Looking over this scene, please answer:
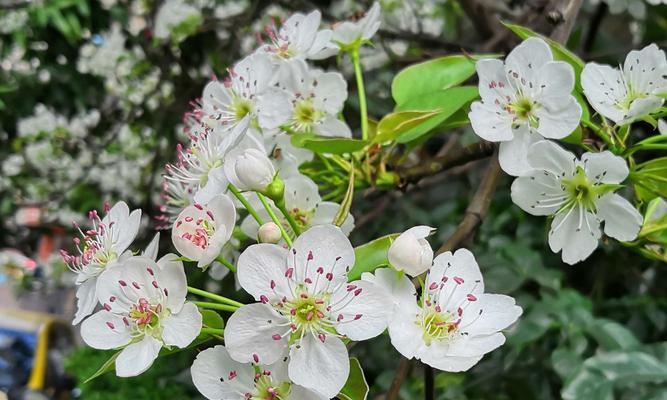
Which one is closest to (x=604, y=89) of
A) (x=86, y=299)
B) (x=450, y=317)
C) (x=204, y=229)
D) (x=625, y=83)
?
(x=625, y=83)

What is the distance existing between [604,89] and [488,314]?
0.75ft

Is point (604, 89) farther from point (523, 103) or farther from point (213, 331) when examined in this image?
point (213, 331)

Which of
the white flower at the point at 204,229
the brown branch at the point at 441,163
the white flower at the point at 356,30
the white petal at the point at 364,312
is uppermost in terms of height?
the white flower at the point at 204,229

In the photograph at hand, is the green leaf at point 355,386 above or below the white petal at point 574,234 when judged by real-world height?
above

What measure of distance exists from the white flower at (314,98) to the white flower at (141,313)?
0.86 feet

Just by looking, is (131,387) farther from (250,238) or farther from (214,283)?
(250,238)

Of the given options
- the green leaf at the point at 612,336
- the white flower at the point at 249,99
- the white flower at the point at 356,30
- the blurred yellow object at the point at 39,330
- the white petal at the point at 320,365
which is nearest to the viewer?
the white petal at the point at 320,365

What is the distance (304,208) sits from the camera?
26.8 inches

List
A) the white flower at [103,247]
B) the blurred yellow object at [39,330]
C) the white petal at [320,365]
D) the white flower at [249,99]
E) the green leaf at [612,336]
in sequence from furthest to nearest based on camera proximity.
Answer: the blurred yellow object at [39,330] → the green leaf at [612,336] → the white flower at [249,99] → the white flower at [103,247] → the white petal at [320,365]

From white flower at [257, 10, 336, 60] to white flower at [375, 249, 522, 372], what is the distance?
0.33 meters

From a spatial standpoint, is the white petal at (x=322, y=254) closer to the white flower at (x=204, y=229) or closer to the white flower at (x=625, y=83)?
the white flower at (x=204, y=229)

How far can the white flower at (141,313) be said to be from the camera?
1.73ft

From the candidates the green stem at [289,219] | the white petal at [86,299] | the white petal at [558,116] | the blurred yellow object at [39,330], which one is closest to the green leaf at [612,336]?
the white petal at [558,116]

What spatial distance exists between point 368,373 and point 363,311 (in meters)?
0.87
